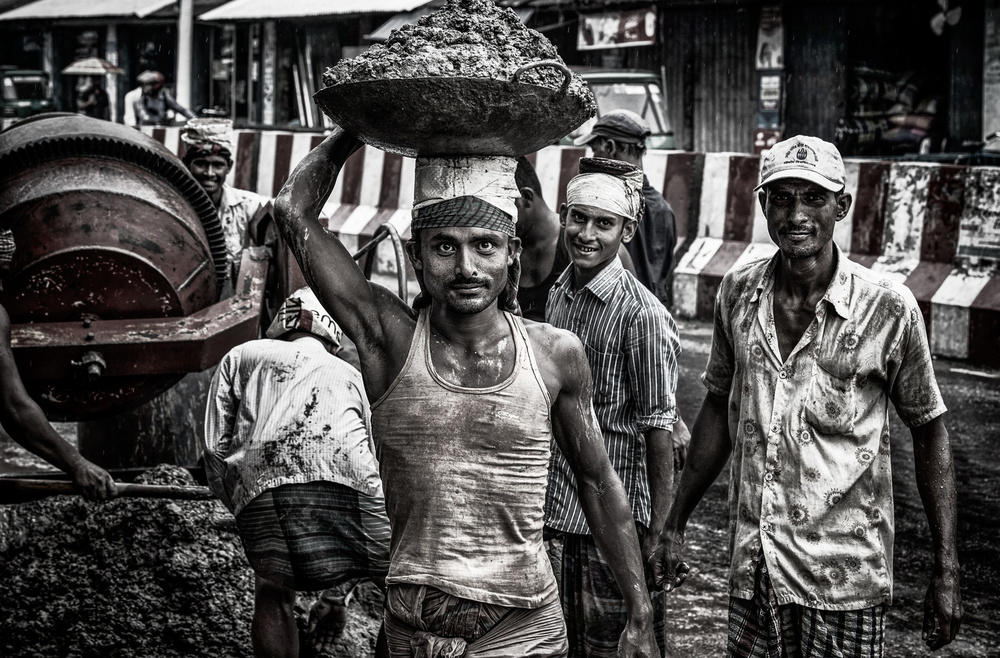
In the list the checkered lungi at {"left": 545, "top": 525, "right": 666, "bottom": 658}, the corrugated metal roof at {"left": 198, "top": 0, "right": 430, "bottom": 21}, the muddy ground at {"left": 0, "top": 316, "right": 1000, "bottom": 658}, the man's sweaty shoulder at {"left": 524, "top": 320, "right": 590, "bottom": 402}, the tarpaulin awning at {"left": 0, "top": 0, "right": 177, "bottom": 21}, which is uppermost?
the tarpaulin awning at {"left": 0, "top": 0, "right": 177, "bottom": 21}

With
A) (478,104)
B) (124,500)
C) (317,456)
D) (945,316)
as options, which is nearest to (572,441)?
(478,104)

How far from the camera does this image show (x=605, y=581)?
3.68m

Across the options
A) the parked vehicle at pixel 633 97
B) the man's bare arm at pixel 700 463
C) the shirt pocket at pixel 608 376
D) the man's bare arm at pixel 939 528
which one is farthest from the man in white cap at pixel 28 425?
the parked vehicle at pixel 633 97

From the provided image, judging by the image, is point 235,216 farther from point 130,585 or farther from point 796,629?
point 796,629

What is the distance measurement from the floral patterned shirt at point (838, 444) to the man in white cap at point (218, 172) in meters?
3.82

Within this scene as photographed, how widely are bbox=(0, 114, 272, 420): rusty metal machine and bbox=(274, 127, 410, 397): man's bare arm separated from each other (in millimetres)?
2056

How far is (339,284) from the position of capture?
283cm

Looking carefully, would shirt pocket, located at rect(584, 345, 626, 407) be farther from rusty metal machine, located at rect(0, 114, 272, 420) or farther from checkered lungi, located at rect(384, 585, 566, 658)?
rusty metal machine, located at rect(0, 114, 272, 420)

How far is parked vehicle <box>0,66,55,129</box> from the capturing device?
2605cm

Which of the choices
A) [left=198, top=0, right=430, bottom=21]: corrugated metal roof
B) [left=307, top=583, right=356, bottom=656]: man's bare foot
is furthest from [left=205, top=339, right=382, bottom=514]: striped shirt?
[left=198, top=0, right=430, bottom=21]: corrugated metal roof

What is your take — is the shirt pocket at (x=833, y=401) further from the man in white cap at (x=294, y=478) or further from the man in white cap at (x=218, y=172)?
the man in white cap at (x=218, y=172)

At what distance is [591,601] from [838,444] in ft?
3.28

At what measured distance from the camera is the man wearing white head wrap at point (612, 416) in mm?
3703

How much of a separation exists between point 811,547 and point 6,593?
3240mm
